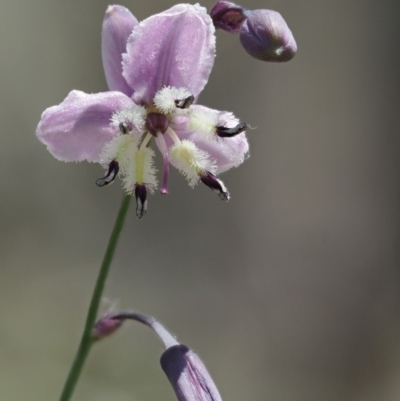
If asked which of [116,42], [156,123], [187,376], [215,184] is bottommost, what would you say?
[187,376]

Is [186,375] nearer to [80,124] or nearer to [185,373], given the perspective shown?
[185,373]

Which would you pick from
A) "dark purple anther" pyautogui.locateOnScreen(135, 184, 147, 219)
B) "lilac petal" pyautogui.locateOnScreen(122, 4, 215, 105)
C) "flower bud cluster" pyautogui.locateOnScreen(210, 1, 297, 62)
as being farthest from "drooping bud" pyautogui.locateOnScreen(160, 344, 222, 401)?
"flower bud cluster" pyautogui.locateOnScreen(210, 1, 297, 62)

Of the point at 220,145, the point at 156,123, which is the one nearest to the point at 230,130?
the point at 220,145

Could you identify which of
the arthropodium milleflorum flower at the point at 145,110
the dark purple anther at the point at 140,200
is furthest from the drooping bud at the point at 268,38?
the dark purple anther at the point at 140,200

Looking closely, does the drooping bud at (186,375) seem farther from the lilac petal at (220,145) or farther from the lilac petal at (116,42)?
the lilac petal at (116,42)

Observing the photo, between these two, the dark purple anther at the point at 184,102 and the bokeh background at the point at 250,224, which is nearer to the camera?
the dark purple anther at the point at 184,102

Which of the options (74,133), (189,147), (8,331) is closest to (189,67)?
(189,147)

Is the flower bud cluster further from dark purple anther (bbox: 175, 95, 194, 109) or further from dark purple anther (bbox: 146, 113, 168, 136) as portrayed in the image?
dark purple anther (bbox: 146, 113, 168, 136)
